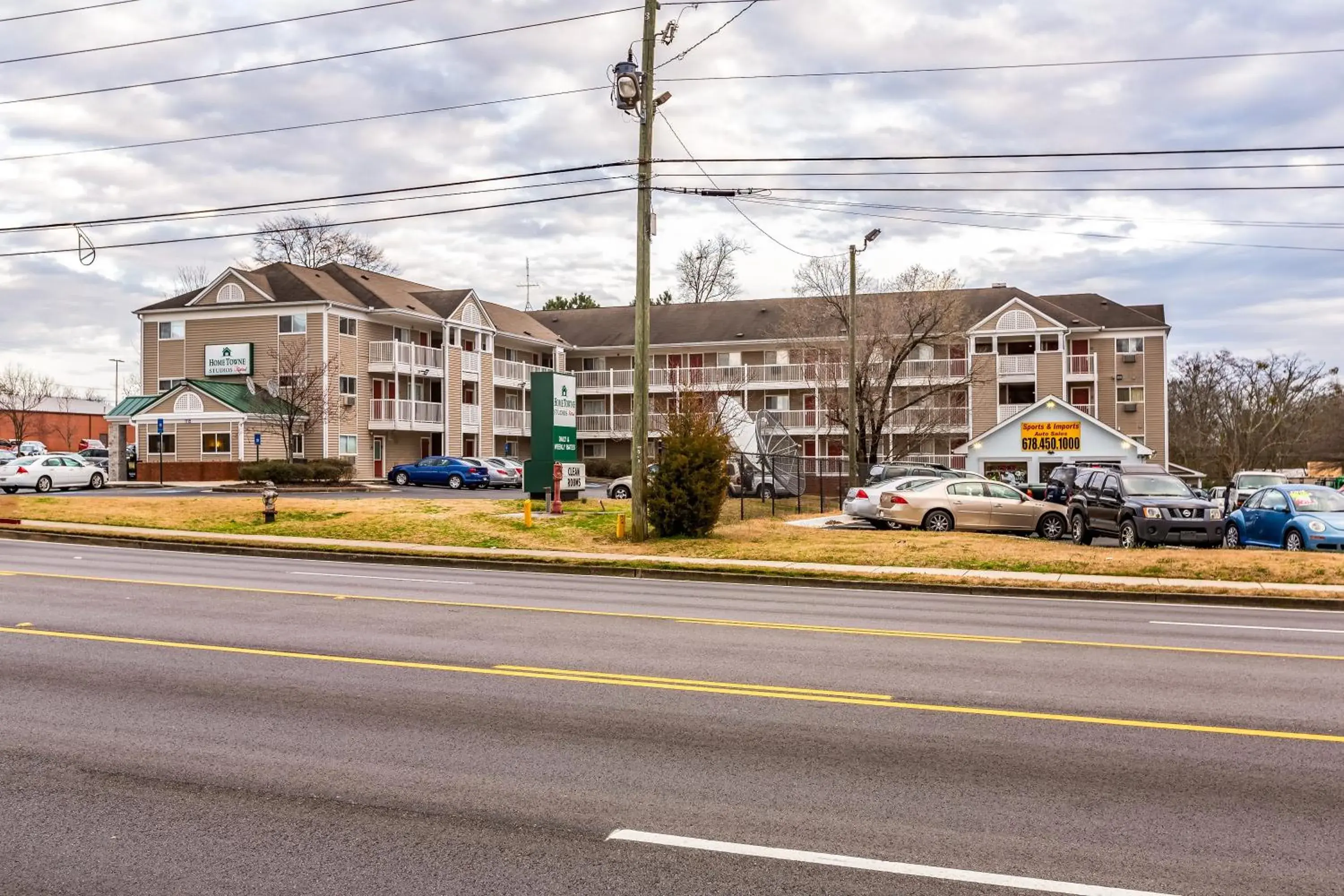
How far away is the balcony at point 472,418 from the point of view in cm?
6109

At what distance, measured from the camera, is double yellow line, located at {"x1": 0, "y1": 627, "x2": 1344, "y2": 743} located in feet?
25.1

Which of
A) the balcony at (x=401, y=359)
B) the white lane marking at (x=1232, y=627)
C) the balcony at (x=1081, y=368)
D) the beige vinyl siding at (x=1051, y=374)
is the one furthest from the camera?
the balcony at (x=1081, y=368)

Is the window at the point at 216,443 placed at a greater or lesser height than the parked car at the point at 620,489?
greater

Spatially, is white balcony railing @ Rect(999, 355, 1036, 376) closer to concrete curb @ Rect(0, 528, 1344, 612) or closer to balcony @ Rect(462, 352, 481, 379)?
balcony @ Rect(462, 352, 481, 379)

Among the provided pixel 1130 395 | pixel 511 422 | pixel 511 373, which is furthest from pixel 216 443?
pixel 1130 395

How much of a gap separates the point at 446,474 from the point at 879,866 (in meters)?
45.1

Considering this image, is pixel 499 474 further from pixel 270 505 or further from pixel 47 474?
pixel 270 505

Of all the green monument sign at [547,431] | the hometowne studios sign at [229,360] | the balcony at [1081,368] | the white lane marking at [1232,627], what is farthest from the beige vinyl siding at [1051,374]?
the white lane marking at [1232,627]

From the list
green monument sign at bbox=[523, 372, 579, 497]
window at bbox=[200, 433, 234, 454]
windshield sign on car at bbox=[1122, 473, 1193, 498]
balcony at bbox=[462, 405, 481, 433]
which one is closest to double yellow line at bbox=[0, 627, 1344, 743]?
windshield sign on car at bbox=[1122, 473, 1193, 498]

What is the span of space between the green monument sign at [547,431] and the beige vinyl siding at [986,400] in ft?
116

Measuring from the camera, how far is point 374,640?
11.0 meters

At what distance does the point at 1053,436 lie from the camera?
43.2m

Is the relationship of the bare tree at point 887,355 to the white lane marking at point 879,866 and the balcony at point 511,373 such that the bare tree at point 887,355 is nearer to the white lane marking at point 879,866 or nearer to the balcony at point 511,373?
the balcony at point 511,373

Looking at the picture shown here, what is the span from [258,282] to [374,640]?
47964mm
